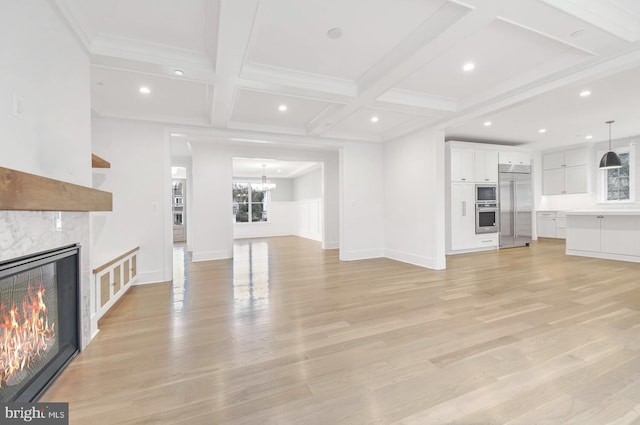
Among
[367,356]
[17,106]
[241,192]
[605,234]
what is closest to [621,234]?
[605,234]

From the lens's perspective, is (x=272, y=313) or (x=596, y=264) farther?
(x=596, y=264)

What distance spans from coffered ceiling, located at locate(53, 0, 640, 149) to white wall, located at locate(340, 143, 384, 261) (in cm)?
143

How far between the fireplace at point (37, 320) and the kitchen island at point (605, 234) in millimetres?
7984

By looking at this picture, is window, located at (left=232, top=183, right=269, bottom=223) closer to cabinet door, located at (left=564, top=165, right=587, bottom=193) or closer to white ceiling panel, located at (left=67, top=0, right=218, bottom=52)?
white ceiling panel, located at (left=67, top=0, right=218, bottom=52)

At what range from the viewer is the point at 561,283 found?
12.6 feet

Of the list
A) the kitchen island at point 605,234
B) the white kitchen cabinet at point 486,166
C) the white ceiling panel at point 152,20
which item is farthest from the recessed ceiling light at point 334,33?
the kitchen island at point 605,234

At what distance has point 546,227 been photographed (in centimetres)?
834

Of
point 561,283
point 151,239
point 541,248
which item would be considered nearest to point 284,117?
point 151,239

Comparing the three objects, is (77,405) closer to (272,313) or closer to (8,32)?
(272,313)

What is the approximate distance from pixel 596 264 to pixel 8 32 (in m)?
7.70

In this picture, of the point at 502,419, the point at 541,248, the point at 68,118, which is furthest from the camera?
the point at 541,248

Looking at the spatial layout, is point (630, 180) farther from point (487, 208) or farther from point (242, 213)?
point (242, 213)

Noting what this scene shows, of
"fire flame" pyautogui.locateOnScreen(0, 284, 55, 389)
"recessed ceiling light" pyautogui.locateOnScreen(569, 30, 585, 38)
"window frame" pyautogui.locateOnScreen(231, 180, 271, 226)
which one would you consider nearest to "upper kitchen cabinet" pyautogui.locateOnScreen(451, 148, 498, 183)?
"recessed ceiling light" pyautogui.locateOnScreen(569, 30, 585, 38)

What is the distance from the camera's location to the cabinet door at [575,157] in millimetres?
7193
